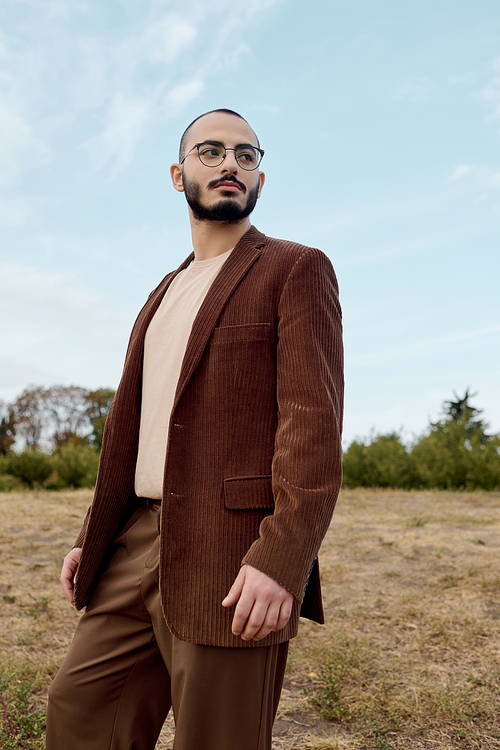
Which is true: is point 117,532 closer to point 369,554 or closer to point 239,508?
point 239,508

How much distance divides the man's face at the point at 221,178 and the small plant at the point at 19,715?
251cm

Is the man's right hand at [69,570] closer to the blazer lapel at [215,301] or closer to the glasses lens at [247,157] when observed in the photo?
the blazer lapel at [215,301]

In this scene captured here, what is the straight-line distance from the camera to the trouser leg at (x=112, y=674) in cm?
169

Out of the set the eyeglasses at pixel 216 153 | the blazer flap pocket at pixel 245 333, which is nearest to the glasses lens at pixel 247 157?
the eyeglasses at pixel 216 153

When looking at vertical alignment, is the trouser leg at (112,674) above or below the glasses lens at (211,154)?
below

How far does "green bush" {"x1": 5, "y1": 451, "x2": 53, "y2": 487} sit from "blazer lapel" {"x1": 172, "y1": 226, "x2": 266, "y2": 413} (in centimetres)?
1641

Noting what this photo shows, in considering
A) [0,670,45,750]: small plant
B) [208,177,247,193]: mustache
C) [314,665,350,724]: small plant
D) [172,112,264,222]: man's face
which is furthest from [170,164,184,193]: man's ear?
[314,665,350,724]: small plant

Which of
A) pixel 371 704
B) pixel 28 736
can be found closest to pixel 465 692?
pixel 371 704

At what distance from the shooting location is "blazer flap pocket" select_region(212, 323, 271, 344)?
1571 millimetres

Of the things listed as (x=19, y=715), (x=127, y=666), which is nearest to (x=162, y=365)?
(x=127, y=666)

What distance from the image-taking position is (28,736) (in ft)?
9.05

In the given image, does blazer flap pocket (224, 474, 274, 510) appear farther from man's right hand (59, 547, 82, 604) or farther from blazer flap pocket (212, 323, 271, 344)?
man's right hand (59, 547, 82, 604)

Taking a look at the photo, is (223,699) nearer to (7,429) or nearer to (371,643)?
(371,643)

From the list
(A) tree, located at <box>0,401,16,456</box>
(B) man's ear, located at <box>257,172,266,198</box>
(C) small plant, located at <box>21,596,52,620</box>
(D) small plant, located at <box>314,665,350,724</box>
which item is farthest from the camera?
(A) tree, located at <box>0,401,16,456</box>
